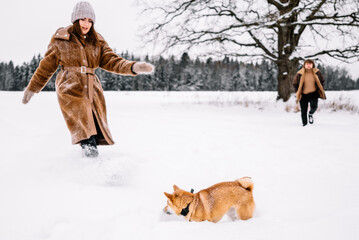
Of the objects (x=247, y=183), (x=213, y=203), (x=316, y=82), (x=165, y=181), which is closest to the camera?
(x=213, y=203)

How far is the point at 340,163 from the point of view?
3.27 metres

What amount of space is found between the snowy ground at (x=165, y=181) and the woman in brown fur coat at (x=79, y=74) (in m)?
0.40

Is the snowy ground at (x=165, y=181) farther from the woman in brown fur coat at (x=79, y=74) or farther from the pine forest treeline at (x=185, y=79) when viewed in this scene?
the pine forest treeline at (x=185, y=79)

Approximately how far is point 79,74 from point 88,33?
22.3 inches

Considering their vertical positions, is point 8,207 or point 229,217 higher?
point 8,207

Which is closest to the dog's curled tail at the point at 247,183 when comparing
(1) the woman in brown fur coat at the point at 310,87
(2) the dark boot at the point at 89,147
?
(2) the dark boot at the point at 89,147

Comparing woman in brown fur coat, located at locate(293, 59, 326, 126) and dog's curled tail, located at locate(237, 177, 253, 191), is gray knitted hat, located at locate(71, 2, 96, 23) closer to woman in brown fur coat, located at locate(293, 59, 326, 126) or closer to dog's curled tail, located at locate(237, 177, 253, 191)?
dog's curled tail, located at locate(237, 177, 253, 191)

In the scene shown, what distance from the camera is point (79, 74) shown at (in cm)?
289

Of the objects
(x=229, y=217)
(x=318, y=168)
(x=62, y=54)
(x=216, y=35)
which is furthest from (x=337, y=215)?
(x=216, y=35)

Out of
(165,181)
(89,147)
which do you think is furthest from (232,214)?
(89,147)

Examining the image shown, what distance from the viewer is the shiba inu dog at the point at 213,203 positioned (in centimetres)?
198

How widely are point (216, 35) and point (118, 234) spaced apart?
10.6 m

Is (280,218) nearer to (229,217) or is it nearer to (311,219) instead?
(311,219)

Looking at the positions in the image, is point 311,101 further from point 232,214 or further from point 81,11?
point 81,11
